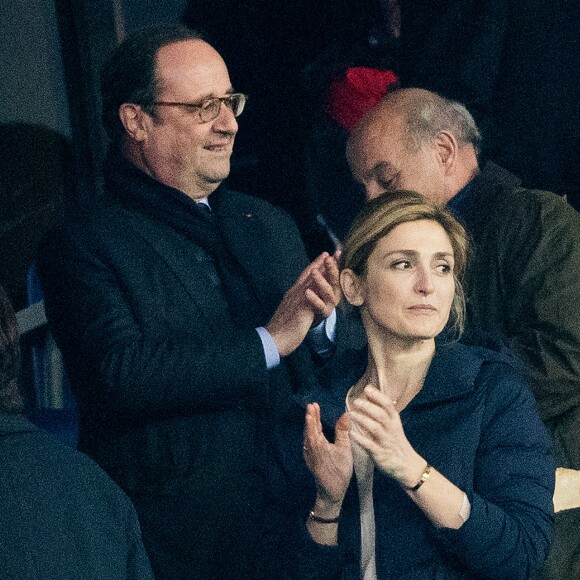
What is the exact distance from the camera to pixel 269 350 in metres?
3.19

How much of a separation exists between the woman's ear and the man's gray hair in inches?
30.7

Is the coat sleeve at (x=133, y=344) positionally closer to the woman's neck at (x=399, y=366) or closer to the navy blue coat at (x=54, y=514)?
the woman's neck at (x=399, y=366)

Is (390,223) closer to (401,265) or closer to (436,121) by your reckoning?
(401,265)

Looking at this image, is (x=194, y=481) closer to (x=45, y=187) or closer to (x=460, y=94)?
(x=460, y=94)

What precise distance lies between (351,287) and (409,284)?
189 mm

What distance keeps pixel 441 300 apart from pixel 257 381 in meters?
0.66

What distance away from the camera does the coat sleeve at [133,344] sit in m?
3.14

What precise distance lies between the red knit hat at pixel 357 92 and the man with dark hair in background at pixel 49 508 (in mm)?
2034

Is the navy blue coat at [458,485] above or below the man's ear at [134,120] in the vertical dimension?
below

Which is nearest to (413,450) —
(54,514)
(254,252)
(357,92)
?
(54,514)

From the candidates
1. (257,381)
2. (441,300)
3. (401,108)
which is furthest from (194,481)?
(401,108)

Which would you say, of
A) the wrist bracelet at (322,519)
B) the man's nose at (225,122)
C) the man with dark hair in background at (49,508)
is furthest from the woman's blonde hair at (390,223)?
the man with dark hair in background at (49,508)

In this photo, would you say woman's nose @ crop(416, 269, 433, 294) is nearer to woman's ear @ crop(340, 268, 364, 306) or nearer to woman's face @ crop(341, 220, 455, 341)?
woman's face @ crop(341, 220, 455, 341)

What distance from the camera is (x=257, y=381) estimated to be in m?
3.19
